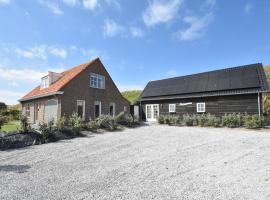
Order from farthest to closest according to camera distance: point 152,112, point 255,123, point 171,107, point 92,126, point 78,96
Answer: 1. point 152,112
2. point 171,107
3. point 78,96
4. point 255,123
5. point 92,126

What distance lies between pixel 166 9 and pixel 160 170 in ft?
31.4

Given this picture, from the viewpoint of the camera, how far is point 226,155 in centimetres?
698

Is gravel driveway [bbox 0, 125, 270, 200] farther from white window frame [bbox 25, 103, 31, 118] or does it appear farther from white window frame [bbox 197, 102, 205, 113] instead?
white window frame [bbox 25, 103, 31, 118]

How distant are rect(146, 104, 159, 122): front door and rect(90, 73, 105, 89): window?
698cm

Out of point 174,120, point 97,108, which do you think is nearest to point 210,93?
point 174,120

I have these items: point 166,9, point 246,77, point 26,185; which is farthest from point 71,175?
point 246,77

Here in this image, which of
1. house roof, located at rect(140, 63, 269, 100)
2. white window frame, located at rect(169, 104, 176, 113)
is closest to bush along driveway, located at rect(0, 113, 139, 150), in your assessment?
white window frame, located at rect(169, 104, 176, 113)

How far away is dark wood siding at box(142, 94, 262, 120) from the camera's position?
16703 millimetres

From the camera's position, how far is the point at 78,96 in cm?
1781

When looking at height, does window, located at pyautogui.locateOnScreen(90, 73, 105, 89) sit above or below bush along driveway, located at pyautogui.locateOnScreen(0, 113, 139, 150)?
above

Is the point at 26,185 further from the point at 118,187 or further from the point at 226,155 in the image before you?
the point at 226,155

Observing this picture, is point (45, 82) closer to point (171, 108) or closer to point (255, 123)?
point (171, 108)

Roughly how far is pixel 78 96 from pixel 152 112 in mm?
9833

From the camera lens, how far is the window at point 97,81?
19.4 m
